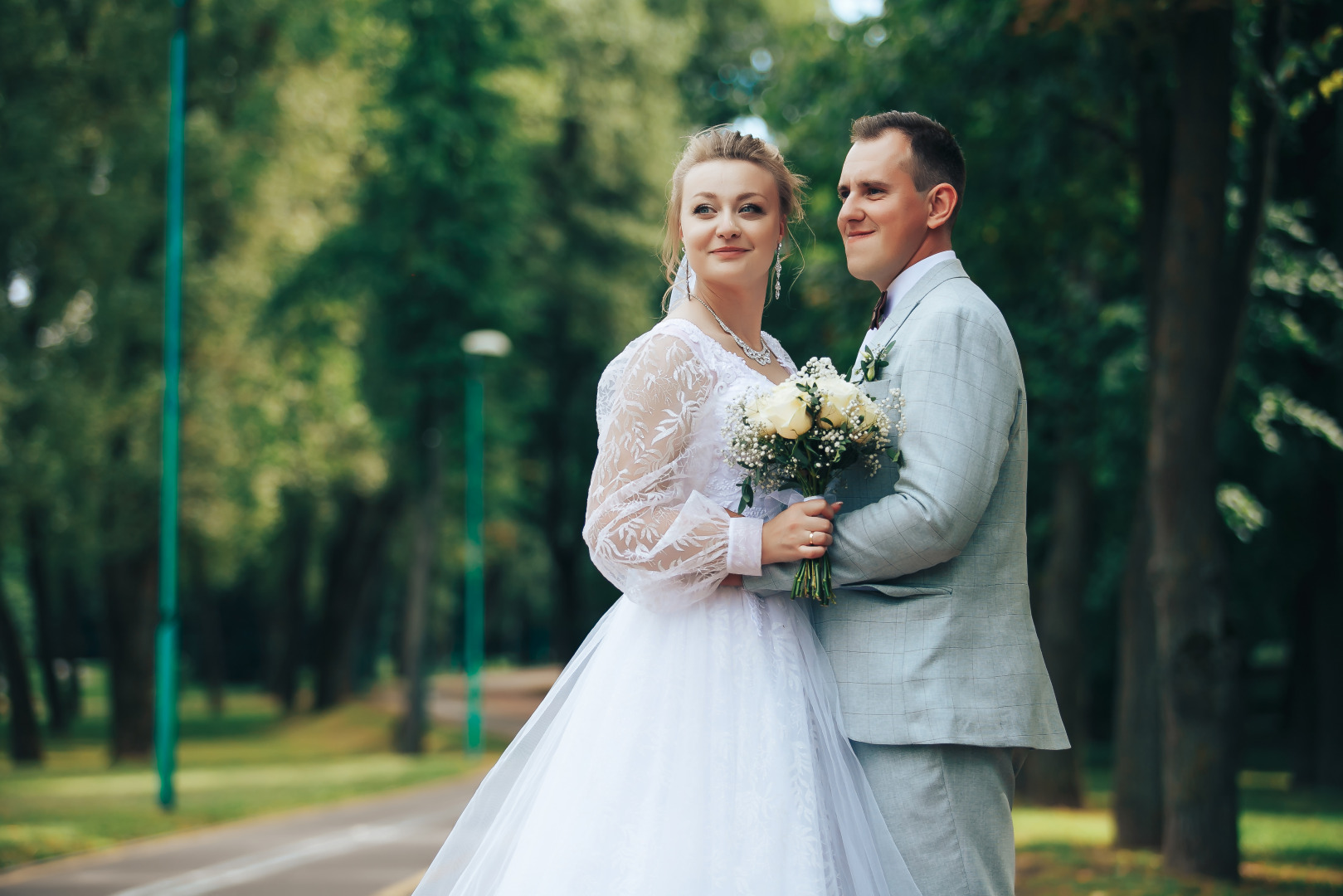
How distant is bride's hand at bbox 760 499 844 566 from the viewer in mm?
3016

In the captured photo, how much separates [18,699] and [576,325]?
43.9ft

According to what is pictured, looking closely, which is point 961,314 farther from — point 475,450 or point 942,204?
point 475,450

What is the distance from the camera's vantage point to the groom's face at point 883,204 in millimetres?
3213

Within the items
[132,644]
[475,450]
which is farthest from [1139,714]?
[132,644]

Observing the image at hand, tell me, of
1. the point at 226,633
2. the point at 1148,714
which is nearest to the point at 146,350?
the point at 1148,714

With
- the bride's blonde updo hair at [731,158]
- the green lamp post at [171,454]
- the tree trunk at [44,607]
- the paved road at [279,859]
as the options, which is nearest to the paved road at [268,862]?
the paved road at [279,859]

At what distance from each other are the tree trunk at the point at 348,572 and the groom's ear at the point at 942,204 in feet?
90.5

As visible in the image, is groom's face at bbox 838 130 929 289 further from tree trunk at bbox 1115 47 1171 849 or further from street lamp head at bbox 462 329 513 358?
street lamp head at bbox 462 329 513 358

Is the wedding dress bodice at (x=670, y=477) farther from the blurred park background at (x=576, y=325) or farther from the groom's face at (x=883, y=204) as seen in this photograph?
the blurred park background at (x=576, y=325)

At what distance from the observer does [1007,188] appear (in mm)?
11773

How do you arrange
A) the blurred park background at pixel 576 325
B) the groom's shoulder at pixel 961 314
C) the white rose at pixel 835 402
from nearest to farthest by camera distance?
the white rose at pixel 835 402
the groom's shoulder at pixel 961 314
the blurred park background at pixel 576 325

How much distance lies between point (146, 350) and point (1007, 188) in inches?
614

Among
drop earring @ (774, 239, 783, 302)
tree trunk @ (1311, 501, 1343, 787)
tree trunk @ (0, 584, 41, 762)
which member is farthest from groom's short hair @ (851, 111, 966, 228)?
tree trunk @ (0, 584, 41, 762)

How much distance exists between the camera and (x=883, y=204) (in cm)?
324
